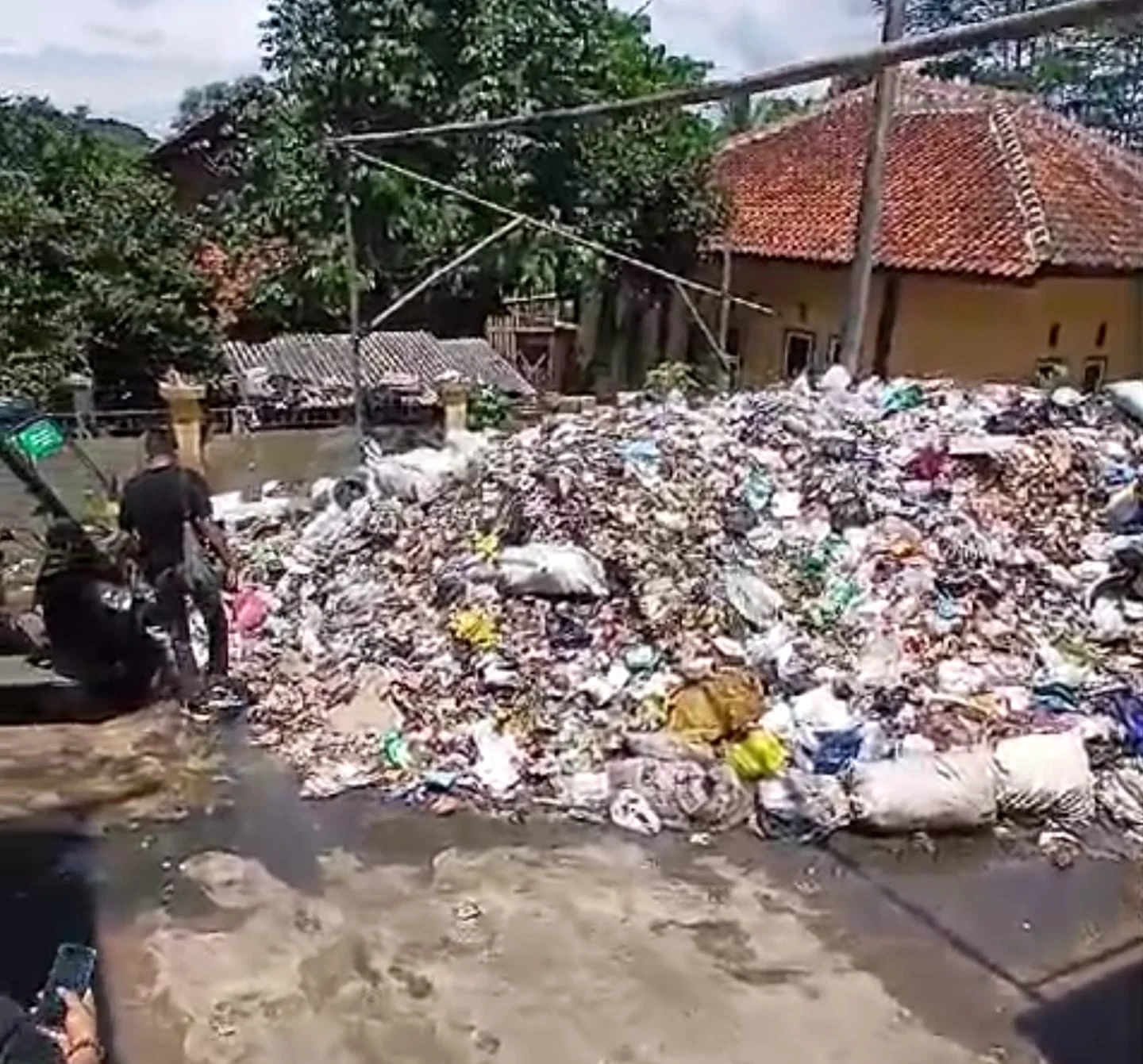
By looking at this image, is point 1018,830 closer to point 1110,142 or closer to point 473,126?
point 473,126

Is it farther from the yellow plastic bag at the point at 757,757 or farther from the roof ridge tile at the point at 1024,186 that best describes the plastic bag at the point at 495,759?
the roof ridge tile at the point at 1024,186

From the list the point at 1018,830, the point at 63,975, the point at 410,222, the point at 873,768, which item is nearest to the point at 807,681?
the point at 873,768

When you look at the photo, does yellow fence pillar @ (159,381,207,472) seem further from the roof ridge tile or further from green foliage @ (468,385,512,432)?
the roof ridge tile

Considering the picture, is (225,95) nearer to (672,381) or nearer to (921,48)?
(672,381)

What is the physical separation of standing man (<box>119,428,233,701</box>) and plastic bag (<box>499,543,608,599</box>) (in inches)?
58.7

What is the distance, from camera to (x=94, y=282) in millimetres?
14758

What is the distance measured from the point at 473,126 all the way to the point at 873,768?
13.5 feet

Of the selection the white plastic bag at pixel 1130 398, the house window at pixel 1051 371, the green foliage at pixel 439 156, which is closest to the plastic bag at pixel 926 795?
the white plastic bag at pixel 1130 398

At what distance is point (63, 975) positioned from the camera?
2.76 m

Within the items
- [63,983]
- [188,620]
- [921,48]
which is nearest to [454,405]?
[188,620]

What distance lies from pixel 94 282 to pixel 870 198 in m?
8.15

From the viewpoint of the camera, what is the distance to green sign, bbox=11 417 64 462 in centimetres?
707

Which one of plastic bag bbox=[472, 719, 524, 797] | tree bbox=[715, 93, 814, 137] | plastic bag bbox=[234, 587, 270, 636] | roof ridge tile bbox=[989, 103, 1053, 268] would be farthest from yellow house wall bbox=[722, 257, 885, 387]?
plastic bag bbox=[472, 719, 524, 797]

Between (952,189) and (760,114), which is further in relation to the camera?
(760,114)
